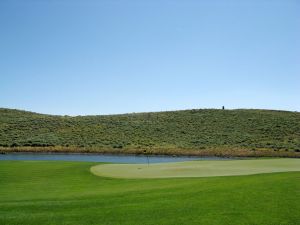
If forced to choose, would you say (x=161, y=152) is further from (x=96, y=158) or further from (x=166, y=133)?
(x=166, y=133)

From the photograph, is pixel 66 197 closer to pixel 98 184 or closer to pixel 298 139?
pixel 98 184

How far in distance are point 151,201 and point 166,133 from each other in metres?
44.9

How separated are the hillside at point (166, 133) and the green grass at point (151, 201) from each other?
2473 centimetres

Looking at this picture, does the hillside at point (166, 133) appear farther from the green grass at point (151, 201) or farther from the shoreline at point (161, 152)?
the green grass at point (151, 201)

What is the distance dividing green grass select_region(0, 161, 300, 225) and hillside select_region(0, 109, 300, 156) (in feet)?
81.1

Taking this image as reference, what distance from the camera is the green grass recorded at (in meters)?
9.32

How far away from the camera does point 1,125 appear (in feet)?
196

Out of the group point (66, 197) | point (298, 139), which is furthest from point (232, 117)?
point (66, 197)

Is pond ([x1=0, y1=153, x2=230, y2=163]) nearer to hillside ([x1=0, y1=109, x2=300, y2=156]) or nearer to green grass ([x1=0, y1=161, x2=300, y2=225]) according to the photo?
hillside ([x1=0, y1=109, x2=300, y2=156])

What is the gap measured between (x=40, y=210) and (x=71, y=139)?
3986 centimetres

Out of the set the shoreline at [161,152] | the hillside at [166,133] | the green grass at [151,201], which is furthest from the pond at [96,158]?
the green grass at [151,201]

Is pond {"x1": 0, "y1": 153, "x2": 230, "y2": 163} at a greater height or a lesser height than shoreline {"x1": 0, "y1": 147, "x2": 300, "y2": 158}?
lesser

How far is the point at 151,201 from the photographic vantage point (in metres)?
11.1

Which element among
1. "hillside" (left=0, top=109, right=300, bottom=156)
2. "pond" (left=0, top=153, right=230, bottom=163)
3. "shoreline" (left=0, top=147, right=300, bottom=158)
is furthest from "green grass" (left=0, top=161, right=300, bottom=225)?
"hillside" (left=0, top=109, right=300, bottom=156)
